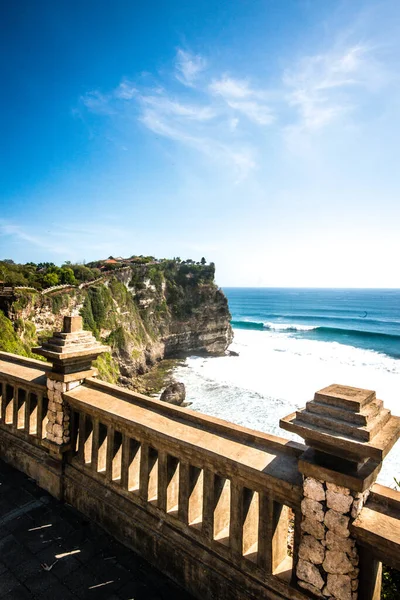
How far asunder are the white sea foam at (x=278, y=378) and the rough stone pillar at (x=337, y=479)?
21.4m

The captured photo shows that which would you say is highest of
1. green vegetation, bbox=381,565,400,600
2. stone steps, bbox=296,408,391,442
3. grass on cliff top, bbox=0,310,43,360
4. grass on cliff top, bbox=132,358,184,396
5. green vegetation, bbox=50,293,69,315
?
stone steps, bbox=296,408,391,442

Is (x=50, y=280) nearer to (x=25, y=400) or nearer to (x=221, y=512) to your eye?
(x=25, y=400)

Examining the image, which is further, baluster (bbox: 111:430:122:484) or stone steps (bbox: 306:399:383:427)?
baluster (bbox: 111:430:122:484)

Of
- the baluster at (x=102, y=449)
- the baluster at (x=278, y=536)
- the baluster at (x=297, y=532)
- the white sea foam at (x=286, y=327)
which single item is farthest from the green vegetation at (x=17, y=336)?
the white sea foam at (x=286, y=327)

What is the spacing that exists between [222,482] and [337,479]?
1.28m

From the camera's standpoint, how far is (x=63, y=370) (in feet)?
16.5

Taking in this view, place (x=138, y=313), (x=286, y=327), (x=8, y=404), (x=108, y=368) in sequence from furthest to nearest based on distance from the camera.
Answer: (x=286, y=327)
(x=138, y=313)
(x=108, y=368)
(x=8, y=404)

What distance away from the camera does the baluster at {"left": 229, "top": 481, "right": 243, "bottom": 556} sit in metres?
3.21

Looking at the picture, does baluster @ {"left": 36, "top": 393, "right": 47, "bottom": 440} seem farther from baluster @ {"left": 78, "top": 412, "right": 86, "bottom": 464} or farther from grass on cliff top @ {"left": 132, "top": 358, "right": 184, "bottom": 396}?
grass on cliff top @ {"left": 132, "top": 358, "right": 184, "bottom": 396}

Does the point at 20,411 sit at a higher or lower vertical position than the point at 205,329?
higher

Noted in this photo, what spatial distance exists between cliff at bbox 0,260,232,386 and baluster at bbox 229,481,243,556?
91.9ft

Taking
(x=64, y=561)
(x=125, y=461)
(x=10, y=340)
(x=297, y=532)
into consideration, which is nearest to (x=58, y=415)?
(x=125, y=461)

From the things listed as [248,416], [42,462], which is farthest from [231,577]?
[248,416]

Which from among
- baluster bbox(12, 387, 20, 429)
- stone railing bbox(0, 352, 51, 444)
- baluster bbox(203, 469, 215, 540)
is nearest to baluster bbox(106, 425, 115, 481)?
Answer: baluster bbox(203, 469, 215, 540)
